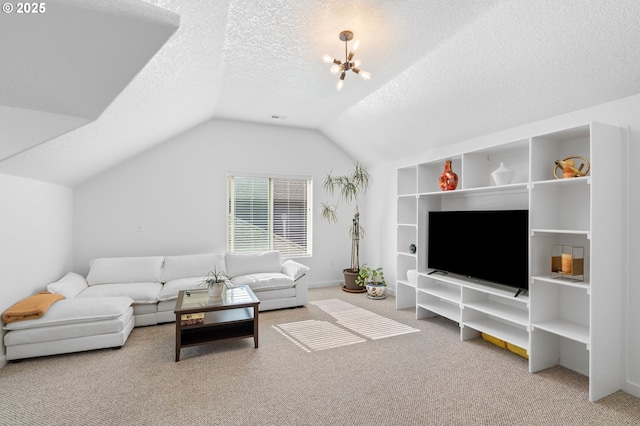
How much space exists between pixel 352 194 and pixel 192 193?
294 cm

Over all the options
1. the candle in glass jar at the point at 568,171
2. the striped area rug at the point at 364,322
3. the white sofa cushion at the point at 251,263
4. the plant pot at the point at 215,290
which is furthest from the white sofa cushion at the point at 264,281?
the candle in glass jar at the point at 568,171

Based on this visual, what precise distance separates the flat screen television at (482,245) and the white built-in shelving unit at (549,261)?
14cm

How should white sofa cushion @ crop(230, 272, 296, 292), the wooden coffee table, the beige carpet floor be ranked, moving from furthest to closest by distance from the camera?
white sofa cushion @ crop(230, 272, 296, 292) → the wooden coffee table → the beige carpet floor

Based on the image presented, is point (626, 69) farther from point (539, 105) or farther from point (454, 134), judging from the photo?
point (454, 134)

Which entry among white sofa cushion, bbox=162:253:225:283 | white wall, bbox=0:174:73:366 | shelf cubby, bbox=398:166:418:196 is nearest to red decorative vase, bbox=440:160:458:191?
shelf cubby, bbox=398:166:418:196

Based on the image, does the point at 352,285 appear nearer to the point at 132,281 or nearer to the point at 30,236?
the point at 132,281

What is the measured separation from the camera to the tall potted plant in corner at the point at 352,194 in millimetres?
5934

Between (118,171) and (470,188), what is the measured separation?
4977mm

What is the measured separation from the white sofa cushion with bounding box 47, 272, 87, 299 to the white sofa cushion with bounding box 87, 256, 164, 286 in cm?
18

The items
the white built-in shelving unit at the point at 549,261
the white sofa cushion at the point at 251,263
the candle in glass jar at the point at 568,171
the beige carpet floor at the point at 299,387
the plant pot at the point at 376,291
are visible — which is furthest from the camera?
the plant pot at the point at 376,291

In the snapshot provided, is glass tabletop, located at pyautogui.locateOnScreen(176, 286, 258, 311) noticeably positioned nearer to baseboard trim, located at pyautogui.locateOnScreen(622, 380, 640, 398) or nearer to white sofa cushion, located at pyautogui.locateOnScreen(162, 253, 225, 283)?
white sofa cushion, located at pyautogui.locateOnScreen(162, 253, 225, 283)

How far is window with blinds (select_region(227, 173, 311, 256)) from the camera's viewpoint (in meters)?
5.69

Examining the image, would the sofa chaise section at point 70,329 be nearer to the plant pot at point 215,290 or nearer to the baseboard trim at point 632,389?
the plant pot at point 215,290

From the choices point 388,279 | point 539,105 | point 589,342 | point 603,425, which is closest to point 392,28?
point 539,105
